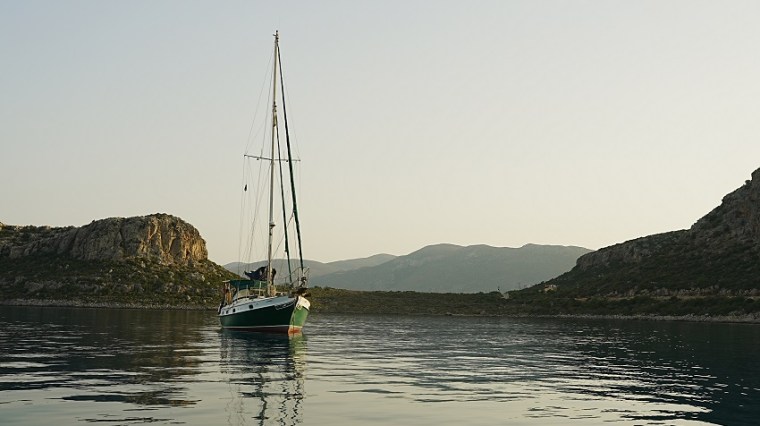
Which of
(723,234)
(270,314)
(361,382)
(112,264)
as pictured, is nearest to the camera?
(361,382)

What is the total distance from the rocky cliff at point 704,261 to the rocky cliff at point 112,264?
77.4m

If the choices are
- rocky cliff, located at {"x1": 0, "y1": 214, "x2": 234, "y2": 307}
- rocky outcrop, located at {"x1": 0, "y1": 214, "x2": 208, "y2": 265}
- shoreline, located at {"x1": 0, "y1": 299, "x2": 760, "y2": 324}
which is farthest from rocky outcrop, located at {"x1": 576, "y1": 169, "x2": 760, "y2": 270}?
rocky outcrop, located at {"x1": 0, "y1": 214, "x2": 208, "y2": 265}

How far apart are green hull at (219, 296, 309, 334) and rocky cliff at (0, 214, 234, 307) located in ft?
237

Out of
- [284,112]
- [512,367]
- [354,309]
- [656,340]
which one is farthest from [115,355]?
[354,309]

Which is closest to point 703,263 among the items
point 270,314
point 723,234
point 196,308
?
point 723,234

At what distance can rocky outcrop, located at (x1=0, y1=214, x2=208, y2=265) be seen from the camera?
158 meters

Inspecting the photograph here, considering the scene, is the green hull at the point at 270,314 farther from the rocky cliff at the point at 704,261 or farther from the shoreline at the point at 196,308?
the rocky cliff at the point at 704,261

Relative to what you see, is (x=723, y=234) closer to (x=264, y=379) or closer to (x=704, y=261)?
(x=704, y=261)

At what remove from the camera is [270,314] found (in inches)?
2447

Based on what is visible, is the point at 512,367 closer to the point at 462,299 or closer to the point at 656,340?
the point at 656,340

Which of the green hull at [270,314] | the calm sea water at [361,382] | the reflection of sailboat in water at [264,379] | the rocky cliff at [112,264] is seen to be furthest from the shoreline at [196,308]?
the reflection of sailboat in water at [264,379]

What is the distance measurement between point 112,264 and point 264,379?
130719 mm

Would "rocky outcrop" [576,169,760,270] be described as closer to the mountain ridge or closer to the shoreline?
the mountain ridge

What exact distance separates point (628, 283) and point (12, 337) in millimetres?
114030
